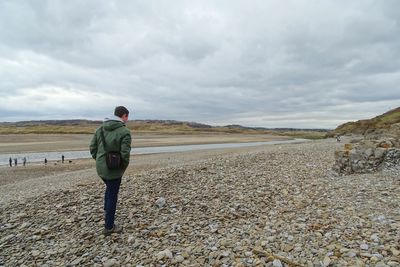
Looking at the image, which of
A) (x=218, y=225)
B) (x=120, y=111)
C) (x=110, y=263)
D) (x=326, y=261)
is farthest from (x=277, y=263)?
(x=120, y=111)

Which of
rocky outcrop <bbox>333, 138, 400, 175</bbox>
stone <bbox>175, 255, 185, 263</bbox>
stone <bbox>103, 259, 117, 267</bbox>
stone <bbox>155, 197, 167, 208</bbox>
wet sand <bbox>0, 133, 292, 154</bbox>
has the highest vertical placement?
rocky outcrop <bbox>333, 138, 400, 175</bbox>

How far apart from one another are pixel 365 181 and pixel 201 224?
635cm

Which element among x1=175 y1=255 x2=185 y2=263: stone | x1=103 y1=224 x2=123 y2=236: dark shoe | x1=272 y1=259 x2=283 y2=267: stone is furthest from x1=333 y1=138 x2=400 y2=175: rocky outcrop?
x1=103 y1=224 x2=123 y2=236: dark shoe

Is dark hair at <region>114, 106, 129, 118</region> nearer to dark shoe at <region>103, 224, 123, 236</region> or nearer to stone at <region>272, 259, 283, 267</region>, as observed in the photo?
dark shoe at <region>103, 224, 123, 236</region>

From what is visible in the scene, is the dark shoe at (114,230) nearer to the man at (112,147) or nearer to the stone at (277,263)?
the man at (112,147)

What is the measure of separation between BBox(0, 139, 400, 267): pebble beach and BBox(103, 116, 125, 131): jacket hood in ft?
8.36

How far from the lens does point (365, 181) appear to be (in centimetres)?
1014

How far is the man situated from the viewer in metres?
6.50

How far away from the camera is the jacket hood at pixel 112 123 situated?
21.7 feet

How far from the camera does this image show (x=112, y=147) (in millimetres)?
6500

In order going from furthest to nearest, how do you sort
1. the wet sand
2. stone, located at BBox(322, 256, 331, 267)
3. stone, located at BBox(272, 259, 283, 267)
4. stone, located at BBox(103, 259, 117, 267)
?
the wet sand
stone, located at BBox(103, 259, 117, 267)
stone, located at BBox(272, 259, 283, 267)
stone, located at BBox(322, 256, 331, 267)

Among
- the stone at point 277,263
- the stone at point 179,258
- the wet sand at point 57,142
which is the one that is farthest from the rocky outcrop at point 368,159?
the wet sand at point 57,142

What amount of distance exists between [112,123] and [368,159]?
10.6 m

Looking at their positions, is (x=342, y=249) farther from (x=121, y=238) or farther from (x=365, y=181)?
(x=365, y=181)
